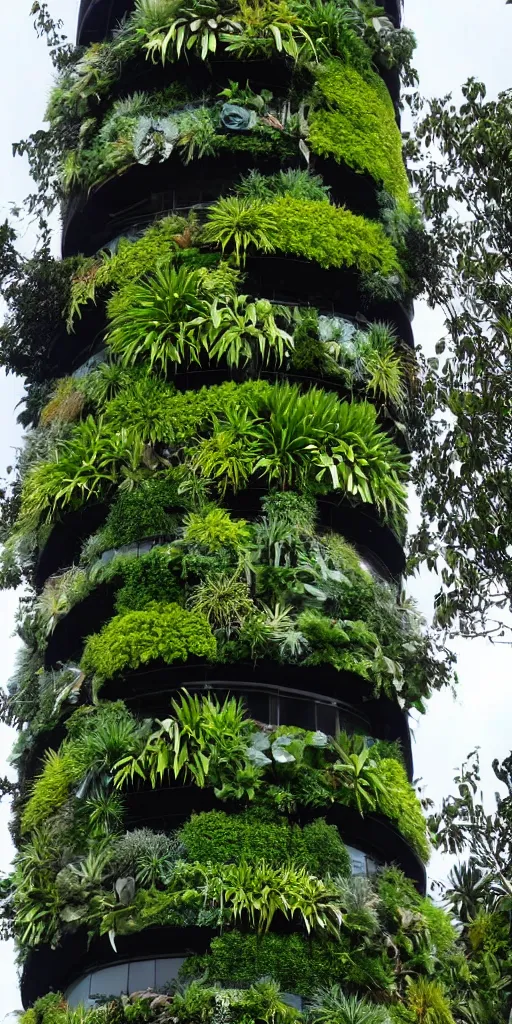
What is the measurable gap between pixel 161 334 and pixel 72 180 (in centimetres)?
547

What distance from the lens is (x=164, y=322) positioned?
29.7 m

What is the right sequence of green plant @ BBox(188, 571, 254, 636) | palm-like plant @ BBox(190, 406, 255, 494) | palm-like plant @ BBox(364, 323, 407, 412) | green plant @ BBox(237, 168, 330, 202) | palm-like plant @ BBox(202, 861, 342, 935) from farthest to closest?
green plant @ BBox(237, 168, 330, 202) → palm-like plant @ BBox(364, 323, 407, 412) → palm-like plant @ BBox(190, 406, 255, 494) → green plant @ BBox(188, 571, 254, 636) → palm-like plant @ BBox(202, 861, 342, 935)

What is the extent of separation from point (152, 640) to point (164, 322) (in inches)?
239

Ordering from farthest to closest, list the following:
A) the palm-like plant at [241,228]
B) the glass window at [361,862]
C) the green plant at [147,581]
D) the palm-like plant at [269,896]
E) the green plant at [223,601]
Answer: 1. the palm-like plant at [241,228]
2. the green plant at [147,581]
3. the green plant at [223,601]
4. the glass window at [361,862]
5. the palm-like plant at [269,896]

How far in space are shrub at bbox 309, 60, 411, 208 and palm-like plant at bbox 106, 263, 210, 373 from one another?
14.2ft

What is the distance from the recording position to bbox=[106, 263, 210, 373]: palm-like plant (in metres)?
29.4

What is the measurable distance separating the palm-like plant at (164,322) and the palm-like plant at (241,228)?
875 millimetres

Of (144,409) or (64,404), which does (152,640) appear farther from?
(64,404)

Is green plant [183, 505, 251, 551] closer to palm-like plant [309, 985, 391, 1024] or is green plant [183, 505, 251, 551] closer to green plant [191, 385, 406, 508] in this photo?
green plant [191, 385, 406, 508]

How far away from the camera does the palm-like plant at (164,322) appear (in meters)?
29.4

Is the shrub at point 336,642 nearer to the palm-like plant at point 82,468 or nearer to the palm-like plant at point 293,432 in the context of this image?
the palm-like plant at point 293,432

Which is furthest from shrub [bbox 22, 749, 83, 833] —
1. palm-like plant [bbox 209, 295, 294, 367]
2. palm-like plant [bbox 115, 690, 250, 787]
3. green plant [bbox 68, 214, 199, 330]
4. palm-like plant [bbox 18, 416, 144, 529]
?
green plant [bbox 68, 214, 199, 330]

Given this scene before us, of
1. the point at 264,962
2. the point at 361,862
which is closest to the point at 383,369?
the point at 361,862

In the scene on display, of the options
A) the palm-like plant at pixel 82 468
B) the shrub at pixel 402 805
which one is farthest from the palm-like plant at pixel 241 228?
the shrub at pixel 402 805
